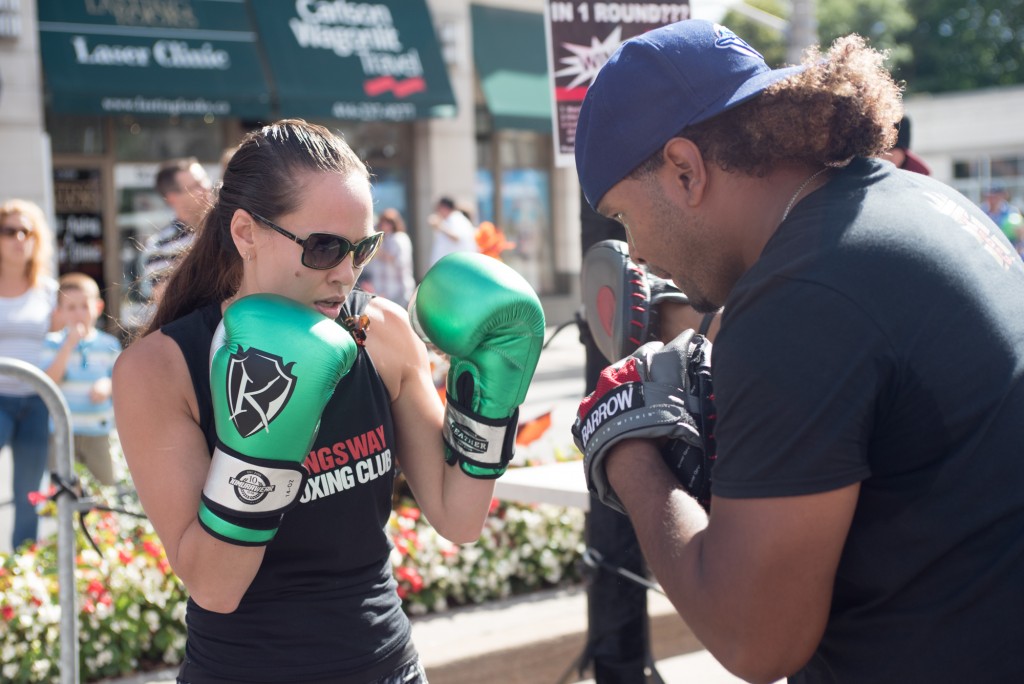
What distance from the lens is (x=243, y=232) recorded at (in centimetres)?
206

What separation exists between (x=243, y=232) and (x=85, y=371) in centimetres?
410

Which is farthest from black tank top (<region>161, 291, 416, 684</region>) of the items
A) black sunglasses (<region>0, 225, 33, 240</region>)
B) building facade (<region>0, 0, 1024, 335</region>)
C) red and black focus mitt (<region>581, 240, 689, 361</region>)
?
building facade (<region>0, 0, 1024, 335</region>)

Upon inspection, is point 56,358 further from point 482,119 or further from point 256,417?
point 482,119

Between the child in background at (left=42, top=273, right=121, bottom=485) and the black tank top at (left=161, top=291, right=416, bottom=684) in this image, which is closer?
the black tank top at (left=161, top=291, right=416, bottom=684)

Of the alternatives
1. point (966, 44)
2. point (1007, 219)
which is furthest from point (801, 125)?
point (966, 44)

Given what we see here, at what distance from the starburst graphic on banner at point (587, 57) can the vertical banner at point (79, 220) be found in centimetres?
1015

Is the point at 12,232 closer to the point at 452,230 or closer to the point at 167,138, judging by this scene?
the point at 452,230

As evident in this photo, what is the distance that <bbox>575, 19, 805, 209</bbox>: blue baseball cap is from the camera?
4.87ft

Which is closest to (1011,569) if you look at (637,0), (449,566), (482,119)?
(637,0)

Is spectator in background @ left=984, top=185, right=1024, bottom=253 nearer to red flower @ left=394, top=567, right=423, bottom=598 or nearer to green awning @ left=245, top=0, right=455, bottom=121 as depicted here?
green awning @ left=245, top=0, right=455, bottom=121

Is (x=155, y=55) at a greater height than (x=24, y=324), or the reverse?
(x=155, y=55)

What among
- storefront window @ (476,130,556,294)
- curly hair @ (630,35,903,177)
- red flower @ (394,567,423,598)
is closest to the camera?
curly hair @ (630,35,903,177)

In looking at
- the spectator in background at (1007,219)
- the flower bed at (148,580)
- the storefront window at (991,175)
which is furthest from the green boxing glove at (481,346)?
the storefront window at (991,175)

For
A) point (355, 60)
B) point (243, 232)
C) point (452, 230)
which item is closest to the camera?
point (243, 232)
